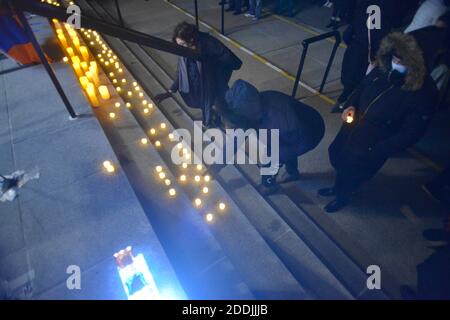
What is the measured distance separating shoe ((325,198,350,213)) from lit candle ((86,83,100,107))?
12.7 ft

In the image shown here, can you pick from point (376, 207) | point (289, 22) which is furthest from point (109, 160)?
point (289, 22)

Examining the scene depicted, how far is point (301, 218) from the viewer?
10.9 ft

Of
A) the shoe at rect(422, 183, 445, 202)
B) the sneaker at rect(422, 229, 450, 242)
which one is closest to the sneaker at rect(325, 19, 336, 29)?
the shoe at rect(422, 183, 445, 202)

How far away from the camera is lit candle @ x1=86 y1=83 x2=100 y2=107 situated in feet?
13.8

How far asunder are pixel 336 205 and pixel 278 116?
4.76 ft

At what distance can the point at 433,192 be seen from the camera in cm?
340

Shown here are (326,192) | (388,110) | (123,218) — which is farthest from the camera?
(326,192)

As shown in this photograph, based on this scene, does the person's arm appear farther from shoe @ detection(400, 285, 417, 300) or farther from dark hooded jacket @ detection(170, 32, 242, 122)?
shoe @ detection(400, 285, 417, 300)

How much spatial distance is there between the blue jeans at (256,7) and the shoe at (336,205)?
23.2 feet

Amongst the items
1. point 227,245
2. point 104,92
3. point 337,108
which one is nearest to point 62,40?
point 104,92

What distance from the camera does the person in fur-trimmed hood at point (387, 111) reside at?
221cm

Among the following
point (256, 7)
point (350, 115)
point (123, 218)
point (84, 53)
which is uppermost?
point (256, 7)

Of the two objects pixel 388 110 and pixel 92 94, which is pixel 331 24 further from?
pixel 92 94

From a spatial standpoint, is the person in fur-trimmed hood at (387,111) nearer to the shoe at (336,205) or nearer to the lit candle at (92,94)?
the shoe at (336,205)
